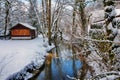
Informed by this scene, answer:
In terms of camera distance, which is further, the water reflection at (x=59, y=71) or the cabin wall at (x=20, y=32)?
the cabin wall at (x=20, y=32)

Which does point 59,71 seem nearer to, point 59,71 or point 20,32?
point 59,71

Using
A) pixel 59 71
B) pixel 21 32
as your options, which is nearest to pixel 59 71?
pixel 59 71

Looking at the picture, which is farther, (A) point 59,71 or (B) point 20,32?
(B) point 20,32

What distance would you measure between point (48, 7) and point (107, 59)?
22.6m

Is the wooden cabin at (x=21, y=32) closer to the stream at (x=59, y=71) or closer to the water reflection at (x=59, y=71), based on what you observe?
the stream at (x=59, y=71)

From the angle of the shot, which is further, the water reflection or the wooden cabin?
the wooden cabin

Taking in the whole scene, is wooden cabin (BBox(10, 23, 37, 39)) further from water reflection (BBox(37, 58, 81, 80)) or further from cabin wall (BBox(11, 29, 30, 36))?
water reflection (BBox(37, 58, 81, 80))

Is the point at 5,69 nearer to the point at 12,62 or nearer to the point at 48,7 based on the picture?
the point at 12,62

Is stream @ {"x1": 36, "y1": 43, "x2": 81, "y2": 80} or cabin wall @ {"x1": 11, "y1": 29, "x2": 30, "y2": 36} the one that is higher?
cabin wall @ {"x1": 11, "y1": 29, "x2": 30, "y2": 36}

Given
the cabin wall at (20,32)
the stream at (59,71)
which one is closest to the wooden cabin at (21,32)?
the cabin wall at (20,32)

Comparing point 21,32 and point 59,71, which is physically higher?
point 21,32

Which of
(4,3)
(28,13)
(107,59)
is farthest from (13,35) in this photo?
(107,59)

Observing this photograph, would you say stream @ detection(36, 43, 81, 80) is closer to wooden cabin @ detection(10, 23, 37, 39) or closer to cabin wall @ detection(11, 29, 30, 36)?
wooden cabin @ detection(10, 23, 37, 39)

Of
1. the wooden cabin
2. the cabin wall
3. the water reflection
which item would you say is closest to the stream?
the water reflection
